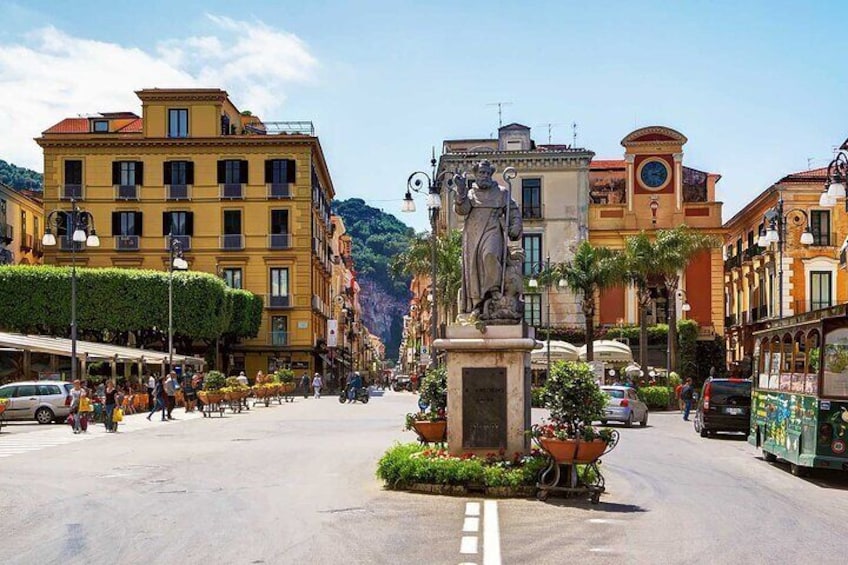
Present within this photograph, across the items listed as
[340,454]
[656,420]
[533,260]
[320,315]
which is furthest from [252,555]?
[320,315]

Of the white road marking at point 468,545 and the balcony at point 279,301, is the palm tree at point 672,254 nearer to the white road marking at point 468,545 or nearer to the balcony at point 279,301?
the balcony at point 279,301

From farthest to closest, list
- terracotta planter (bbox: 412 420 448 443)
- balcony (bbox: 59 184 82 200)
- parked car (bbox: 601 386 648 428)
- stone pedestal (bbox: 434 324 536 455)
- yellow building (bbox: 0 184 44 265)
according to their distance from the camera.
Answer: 1. balcony (bbox: 59 184 82 200)
2. yellow building (bbox: 0 184 44 265)
3. parked car (bbox: 601 386 648 428)
4. terracotta planter (bbox: 412 420 448 443)
5. stone pedestal (bbox: 434 324 536 455)

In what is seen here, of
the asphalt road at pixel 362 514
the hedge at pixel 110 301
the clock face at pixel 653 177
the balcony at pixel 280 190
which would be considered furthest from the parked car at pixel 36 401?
the clock face at pixel 653 177

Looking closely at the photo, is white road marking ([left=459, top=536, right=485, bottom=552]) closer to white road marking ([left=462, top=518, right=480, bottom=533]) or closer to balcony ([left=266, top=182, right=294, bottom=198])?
white road marking ([left=462, top=518, right=480, bottom=533])

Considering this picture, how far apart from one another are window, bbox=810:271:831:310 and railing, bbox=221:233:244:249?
33.8 metres

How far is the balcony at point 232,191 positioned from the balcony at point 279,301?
659 centimetres

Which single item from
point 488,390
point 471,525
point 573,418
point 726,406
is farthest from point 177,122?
point 471,525

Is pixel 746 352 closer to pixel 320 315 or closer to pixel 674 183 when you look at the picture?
pixel 674 183

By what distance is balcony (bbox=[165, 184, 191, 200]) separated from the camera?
69.8 m

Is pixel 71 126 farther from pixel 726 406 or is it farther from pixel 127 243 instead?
pixel 726 406

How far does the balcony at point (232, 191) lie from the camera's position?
2753 inches

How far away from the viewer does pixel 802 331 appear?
64.0ft

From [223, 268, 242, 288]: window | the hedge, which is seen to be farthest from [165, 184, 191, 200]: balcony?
the hedge

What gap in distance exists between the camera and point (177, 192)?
229 feet
